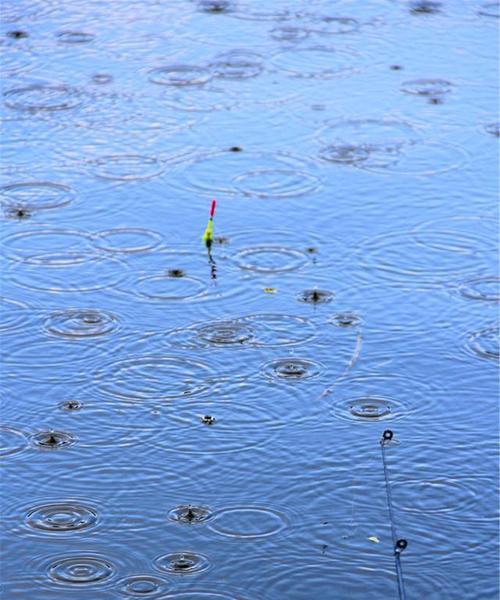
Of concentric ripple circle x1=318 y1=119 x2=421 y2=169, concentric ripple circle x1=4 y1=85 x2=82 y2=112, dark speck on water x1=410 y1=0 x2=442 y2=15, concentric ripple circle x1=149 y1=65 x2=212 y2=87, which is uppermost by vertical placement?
dark speck on water x1=410 y1=0 x2=442 y2=15

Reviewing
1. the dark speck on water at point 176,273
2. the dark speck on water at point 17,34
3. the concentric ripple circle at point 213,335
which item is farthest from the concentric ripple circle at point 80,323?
the dark speck on water at point 17,34

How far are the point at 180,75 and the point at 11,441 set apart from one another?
4900 millimetres

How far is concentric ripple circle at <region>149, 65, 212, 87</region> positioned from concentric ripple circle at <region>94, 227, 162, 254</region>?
2536mm

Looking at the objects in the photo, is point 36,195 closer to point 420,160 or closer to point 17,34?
point 420,160

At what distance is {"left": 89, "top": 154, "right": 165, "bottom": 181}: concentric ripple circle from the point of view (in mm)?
8609

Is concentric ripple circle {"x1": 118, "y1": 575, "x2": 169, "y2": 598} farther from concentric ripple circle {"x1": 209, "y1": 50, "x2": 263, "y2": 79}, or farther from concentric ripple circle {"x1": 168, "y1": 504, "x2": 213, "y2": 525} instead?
concentric ripple circle {"x1": 209, "y1": 50, "x2": 263, "y2": 79}

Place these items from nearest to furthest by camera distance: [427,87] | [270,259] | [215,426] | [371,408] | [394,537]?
[394,537], [215,426], [371,408], [270,259], [427,87]

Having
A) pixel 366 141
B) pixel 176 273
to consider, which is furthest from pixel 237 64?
pixel 176 273

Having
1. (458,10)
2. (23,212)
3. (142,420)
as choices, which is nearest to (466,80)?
(458,10)

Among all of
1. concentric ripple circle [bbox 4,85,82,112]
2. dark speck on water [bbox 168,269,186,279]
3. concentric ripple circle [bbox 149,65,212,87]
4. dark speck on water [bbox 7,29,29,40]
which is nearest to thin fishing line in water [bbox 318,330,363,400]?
dark speck on water [bbox 168,269,186,279]

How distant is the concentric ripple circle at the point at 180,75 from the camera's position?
10.2m

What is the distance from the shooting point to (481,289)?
7465 millimetres

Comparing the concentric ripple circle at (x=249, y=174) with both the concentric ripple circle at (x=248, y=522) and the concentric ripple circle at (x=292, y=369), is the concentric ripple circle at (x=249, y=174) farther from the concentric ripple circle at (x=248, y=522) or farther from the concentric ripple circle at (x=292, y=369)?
the concentric ripple circle at (x=248, y=522)

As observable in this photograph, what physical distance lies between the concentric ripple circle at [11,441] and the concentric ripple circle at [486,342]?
214 cm
